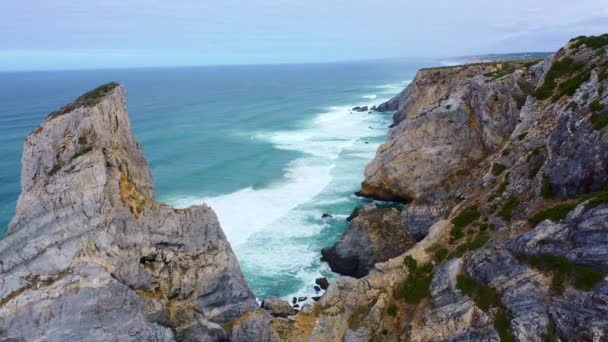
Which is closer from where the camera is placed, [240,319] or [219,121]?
[240,319]

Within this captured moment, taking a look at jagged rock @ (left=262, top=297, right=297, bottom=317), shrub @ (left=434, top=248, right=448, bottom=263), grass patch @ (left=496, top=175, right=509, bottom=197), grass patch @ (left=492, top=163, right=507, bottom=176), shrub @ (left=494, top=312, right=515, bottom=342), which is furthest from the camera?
grass patch @ (left=492, top=163, right=507, bottom=176)

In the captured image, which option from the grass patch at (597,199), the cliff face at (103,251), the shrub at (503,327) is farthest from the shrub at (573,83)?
the cliff face at (103,251)

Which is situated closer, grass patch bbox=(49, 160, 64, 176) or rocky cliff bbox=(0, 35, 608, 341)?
rocky cliff bbox=(0, 35, 608, 341)

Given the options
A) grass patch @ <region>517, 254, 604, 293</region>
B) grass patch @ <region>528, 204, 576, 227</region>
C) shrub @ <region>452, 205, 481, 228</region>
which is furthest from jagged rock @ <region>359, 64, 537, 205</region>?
grass patch @ <region>517, 254, 604, 293</region>

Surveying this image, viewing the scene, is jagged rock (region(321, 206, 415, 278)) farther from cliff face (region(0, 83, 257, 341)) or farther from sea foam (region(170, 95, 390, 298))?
cliff face (region(0, 83, 257, 341))

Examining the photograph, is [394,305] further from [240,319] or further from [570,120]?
[570,120]

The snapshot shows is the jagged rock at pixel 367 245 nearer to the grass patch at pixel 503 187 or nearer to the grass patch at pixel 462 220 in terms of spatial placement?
the grass patch at pixel 462 220

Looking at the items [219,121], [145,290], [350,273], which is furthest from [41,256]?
[219,121]
